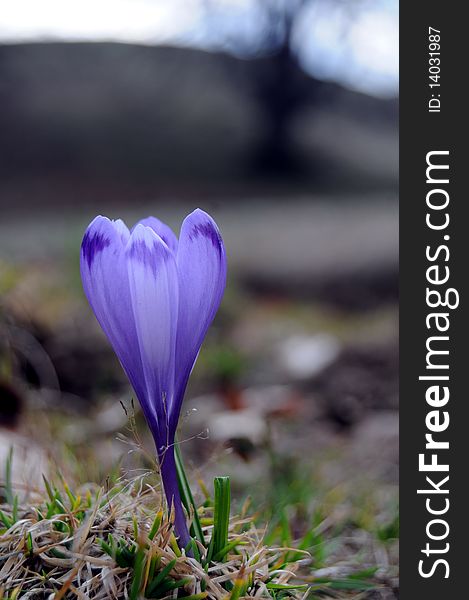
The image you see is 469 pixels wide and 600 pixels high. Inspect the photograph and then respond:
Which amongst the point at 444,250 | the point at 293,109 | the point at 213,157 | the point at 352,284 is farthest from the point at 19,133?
the point at 444,250

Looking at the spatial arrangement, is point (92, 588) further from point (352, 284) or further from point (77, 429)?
point (352, 284)

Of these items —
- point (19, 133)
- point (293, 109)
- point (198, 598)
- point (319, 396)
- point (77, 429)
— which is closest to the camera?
point (198, 598)

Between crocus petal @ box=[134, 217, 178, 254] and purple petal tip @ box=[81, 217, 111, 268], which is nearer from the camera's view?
purple petal tip @ box=[81, 217, 111, 268]

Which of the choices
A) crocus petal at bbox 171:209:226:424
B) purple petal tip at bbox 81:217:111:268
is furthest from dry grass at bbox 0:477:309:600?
purple petal tip at bbox 81:217:111:268

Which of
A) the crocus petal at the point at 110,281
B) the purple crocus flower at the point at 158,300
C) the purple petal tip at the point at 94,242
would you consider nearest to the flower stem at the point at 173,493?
the purple crocus flower at the point at 158,300

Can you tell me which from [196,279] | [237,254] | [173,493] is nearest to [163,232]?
[196,279]

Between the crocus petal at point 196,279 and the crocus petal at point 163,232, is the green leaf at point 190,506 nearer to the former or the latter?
the crocus petal at point 196,279

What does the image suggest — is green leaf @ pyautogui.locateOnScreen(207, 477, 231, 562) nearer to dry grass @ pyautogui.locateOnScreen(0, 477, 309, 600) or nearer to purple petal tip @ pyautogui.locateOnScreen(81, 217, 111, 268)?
dry grass @ pyautogui.locateOnScreen(0, 477, 309, 600)
